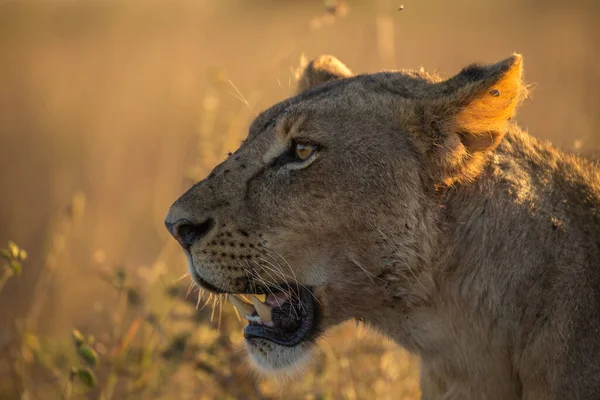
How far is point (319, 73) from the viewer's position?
3.87 metres

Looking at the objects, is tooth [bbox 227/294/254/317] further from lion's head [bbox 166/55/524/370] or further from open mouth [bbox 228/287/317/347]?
lion's head [bbox 166/55/524/370]

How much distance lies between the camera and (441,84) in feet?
10.1

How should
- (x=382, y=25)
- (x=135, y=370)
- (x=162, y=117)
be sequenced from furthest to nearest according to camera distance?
1. (x=162, y=117)
2. (x=382, y=25)
3. (x=135, y=370)

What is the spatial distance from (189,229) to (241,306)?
0.43 metres

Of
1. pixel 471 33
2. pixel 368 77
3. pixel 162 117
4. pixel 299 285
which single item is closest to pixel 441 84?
pixel 368 77

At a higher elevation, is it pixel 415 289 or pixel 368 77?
pixel 368 77

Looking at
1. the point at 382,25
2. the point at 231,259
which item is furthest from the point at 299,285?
the point at 382,25

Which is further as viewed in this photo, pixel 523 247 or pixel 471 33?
pixel 471 33

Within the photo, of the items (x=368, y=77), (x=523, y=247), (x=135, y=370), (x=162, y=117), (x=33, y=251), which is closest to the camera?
(x=523, y=247)

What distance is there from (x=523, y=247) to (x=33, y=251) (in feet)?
16.2

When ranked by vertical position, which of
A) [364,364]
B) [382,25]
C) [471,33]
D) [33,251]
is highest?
[471,33]

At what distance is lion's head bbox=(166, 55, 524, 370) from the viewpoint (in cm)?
300

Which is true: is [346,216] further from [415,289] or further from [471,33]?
[471,33]

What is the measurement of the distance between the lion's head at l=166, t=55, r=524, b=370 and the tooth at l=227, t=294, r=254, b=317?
0.37ft
